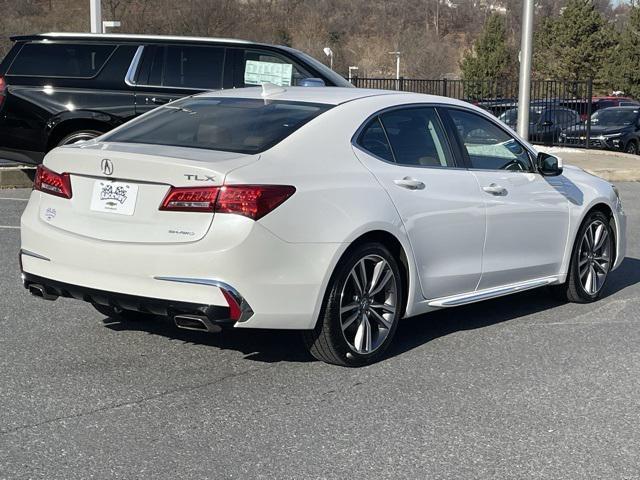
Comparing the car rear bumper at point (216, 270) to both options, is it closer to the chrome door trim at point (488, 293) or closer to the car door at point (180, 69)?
the chrome door trim at point (488, 293)

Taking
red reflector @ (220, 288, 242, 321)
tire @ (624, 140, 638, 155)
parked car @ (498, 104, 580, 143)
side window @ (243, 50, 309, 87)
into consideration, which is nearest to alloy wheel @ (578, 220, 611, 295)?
red reflector @ (220, 288, 242, 321)

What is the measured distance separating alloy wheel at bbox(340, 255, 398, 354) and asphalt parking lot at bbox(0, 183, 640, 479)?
6.5 inches

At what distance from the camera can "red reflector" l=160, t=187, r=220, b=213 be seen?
4.87m

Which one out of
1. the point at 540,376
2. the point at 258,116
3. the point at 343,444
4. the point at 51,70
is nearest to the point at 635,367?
the point at 540,376

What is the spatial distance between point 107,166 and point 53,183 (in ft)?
1.56

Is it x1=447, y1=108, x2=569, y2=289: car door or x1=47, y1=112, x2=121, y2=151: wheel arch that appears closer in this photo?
x1=447, y1=108, x2=569, y2=289: car door

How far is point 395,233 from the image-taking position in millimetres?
5559

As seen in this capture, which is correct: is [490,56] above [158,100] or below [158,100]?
above

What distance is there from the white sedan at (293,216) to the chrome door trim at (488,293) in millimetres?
13

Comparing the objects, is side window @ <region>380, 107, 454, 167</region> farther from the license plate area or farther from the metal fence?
the metal fence

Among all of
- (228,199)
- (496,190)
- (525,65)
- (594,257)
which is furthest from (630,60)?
(228,199)

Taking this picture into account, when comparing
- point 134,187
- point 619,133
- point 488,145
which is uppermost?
point 488,145

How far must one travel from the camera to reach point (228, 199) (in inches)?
191

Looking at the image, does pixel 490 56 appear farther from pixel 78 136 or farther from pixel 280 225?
pixel 280 225
